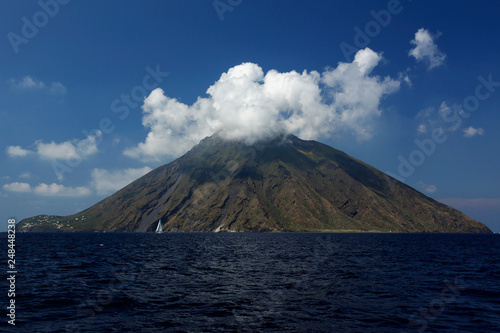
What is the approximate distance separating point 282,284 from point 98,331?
2263cm

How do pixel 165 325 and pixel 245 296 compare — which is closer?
pixel 165 325

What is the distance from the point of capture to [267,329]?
21859 mm

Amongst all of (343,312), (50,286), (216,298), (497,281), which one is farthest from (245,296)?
(497,281)

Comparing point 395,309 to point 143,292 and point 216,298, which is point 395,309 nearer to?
point 216,298

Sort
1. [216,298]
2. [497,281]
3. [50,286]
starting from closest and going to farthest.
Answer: [216,298], [50,286], [497,281]

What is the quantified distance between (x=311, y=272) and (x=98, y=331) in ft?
113

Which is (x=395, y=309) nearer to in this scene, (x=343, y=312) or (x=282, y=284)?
(x=343, y=312)

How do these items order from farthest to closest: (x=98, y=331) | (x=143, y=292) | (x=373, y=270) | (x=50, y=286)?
(x=373, y=270) < (x=50, y=286) < (x=143, y=292) < (x=98, y=331)

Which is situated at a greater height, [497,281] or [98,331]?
[98,331]

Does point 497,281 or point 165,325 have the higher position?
point 165,325

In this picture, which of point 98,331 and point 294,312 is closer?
point 98,331

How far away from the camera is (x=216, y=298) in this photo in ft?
101

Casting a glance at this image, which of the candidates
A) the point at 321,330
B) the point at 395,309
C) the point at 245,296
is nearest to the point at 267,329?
the point at 321,330

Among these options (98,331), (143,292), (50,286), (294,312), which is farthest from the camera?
(50,286)
